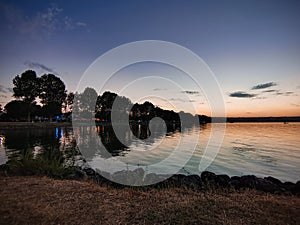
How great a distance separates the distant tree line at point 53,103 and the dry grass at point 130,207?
61.0 meters

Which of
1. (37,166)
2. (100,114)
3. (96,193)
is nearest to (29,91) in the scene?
(100,114)

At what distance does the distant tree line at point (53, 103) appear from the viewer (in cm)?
5862

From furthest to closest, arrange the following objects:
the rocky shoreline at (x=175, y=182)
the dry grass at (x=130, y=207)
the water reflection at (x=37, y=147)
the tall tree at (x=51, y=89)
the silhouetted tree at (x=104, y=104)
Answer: the silhouetted tree at (x=104, y=104)
the tall tree at (x=51, y=89)
the water reflection at (x=37, y=147)
the rocky shoreline at (x=175, y=182)
the dry grass at (x=130, y=207)

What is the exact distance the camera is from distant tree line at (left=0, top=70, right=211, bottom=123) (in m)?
58.6

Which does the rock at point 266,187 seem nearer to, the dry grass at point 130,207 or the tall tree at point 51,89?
the dry grass at point 130,207

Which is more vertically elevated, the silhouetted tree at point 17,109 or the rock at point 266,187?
the silhouetted tree at point 17,109

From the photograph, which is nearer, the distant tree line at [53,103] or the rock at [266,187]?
the rock at [266,187]

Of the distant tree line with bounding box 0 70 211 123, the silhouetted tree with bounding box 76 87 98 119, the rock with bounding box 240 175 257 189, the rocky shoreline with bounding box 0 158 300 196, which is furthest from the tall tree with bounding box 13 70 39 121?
the rock with bounding box 240 175 257 189

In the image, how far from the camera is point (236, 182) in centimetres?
892

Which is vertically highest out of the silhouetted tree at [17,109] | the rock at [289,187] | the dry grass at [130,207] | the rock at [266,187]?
the silhouetted tree at [17,109]

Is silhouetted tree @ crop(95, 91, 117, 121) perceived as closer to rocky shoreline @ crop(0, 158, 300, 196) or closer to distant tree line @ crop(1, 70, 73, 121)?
distant tree line @ crop(1, 70, 73, 121)

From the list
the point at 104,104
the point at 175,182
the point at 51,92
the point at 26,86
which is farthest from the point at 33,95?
the point at 175,182

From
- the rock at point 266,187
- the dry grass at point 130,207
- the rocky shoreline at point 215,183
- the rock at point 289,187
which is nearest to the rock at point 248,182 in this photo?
the rocky shoreline at point 215,183

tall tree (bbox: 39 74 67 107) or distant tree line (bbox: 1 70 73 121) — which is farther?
tall tree (bbox: 39 74 67 107)
